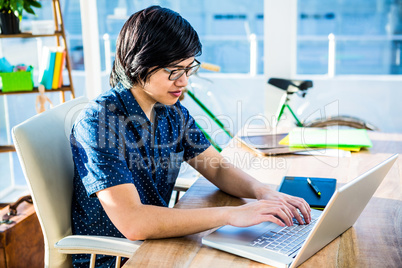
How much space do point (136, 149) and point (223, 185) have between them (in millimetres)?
303

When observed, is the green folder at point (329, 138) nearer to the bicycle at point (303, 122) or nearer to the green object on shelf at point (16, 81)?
the bicycle at point (303, 122)

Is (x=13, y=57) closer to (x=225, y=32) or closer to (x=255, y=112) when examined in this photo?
(x=225, y=32)

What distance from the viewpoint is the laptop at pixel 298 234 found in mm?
929

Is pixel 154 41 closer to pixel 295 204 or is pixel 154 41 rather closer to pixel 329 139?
pixel 295 204

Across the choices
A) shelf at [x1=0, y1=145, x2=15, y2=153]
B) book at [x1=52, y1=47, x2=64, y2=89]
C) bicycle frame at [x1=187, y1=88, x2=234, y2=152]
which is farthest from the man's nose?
shelf at [x1=0, y1=145, x2=15, y2=153]

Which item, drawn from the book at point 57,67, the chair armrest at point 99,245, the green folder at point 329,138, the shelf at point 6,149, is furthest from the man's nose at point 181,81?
the shelf at point 6,149

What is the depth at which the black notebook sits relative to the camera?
1.31 meters

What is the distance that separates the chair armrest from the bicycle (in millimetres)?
1530

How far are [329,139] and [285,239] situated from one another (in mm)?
896

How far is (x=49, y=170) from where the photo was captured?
1.32m

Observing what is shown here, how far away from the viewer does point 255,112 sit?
2801 millimetres

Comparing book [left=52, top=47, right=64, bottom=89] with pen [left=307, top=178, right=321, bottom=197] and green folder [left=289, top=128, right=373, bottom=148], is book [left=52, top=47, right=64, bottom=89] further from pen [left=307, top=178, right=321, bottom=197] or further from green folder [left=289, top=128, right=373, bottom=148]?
pen [left=307, top=178, right=321, bottom=197]

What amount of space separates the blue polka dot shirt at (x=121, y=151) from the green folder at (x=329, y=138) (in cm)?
48

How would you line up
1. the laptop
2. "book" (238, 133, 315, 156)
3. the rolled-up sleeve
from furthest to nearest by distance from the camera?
1. "book" (238, 133, 315, 156)
2. the rolled-up sleeve
3. the laptop
